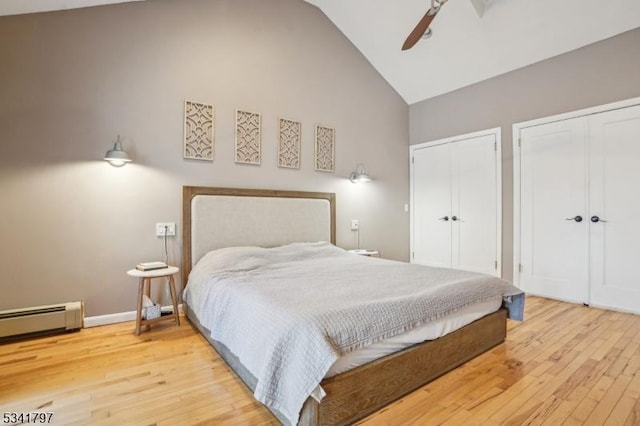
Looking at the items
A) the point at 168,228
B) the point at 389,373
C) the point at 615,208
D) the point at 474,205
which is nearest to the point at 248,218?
the point at 168,228

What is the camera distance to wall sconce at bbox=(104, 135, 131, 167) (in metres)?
2.64

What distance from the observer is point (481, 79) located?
168 inches

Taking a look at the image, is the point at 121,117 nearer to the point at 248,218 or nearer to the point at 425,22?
the point at 248,218

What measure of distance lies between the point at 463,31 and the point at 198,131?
3.30m

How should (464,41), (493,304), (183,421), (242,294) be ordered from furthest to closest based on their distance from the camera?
(464,41)
(493,304)
(242,294)
(183,421)

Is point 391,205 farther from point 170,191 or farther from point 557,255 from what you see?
point 170,191

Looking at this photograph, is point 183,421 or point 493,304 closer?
point 183,421

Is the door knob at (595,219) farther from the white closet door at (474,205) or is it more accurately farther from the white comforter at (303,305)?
the white comforter at (303,305)

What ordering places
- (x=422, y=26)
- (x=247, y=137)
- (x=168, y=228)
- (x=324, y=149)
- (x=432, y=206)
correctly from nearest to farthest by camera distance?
(x=422, y=26), (x=168, y=228), (x=247, y=137), (x=324, y=149), (x=432, y=206)

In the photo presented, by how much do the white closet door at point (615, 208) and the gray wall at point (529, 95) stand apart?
0.30m

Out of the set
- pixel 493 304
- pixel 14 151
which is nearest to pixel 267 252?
pixel 493 304

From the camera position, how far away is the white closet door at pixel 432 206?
4695mm

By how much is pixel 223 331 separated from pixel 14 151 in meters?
2.23

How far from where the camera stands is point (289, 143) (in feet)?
12.5
